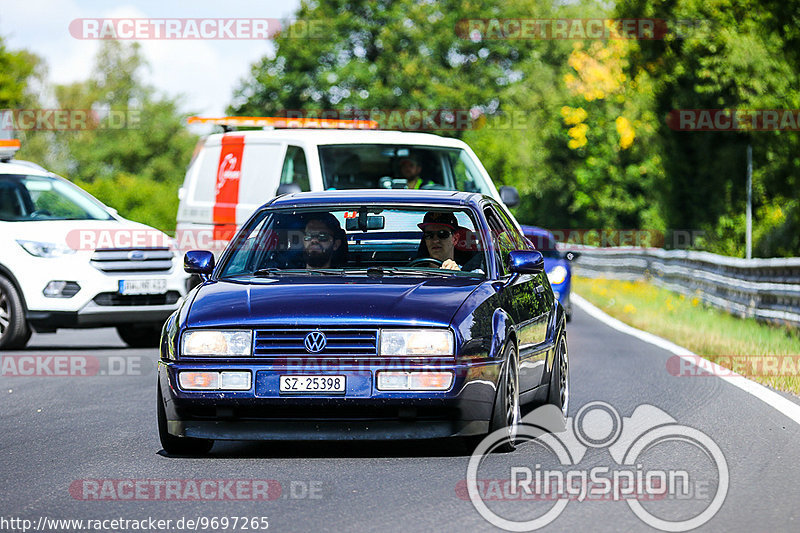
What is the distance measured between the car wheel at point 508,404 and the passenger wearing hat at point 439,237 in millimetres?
1000

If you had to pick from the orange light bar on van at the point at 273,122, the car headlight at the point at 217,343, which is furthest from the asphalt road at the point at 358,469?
the orange light bar on van at the point at 273,122

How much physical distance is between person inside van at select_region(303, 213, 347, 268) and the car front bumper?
4.57ft

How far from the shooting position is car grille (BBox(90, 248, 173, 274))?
1562cm

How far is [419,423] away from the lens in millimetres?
7867

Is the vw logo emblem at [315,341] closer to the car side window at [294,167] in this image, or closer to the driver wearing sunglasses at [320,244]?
the driver wearing sunglasses at [320,244]

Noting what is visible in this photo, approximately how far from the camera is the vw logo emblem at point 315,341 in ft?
25.7

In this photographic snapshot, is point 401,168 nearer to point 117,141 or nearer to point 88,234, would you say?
point 88,234

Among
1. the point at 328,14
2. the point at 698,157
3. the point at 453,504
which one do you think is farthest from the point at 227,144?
the point at 328,14

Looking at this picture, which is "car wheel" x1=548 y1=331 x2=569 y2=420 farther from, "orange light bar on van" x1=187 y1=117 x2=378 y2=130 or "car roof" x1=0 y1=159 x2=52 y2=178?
"orange light bar on van" x1=187 y1=117 x2=378 y2=130

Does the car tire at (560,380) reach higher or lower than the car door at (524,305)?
lower

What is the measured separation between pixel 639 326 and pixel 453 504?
13.3m

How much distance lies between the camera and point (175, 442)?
8.27 metres

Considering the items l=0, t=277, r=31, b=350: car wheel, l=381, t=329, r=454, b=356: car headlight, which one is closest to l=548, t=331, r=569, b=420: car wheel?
l=381, t=329, r=454, b=356: car headlight

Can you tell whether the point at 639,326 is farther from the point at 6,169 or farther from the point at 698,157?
the point at 698,157
